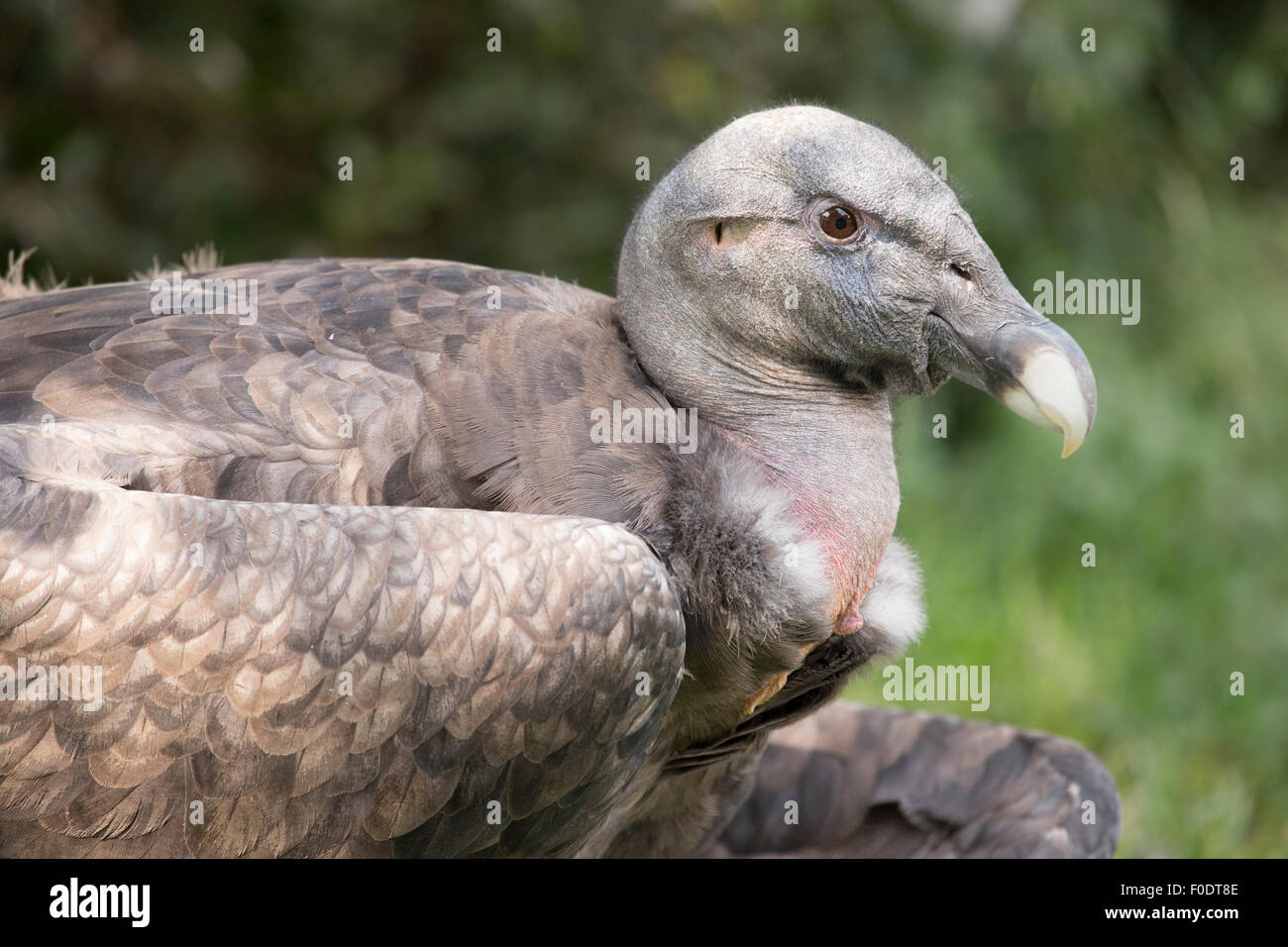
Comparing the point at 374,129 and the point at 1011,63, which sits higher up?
the point at 1011,63

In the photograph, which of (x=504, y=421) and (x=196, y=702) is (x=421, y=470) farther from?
(x=196, y=702)

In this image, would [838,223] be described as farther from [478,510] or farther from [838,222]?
[478,510]

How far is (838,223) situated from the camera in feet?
10.6

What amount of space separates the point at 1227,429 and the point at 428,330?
16.3 feet

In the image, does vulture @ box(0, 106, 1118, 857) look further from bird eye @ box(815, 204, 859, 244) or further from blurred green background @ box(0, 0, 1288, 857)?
blurred green background @ box(0, 0, 1288, 857)

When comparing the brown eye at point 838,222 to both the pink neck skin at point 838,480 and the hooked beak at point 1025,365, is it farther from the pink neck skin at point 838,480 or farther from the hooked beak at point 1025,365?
the pink neck skin at point 838,480

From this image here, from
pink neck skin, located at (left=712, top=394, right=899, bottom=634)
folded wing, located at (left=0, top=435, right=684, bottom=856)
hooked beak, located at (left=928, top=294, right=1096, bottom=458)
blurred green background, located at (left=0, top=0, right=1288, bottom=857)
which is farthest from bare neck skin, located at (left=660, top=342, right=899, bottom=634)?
blurred green background, located at (left=0, top=0, right=1288, bottom=857)

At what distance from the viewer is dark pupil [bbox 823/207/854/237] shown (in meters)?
3.22

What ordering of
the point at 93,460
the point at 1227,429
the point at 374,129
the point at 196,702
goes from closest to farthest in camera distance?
the point at 196,702, the point at 93,460, the point at 374,129, the point at 1227,429

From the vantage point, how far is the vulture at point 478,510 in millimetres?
2678

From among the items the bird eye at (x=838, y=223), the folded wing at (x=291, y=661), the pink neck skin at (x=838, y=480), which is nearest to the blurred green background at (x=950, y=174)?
the pink neck skin at (x=838, y=480)

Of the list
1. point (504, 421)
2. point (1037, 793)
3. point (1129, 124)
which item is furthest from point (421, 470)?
point (1129, 124)

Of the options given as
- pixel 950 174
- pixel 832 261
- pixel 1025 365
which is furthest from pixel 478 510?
pixel 950 174

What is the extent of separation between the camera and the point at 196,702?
2666 millimetres
